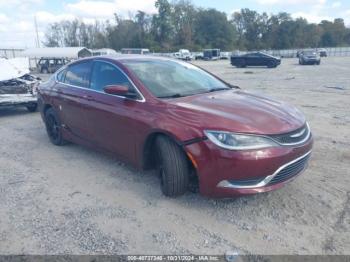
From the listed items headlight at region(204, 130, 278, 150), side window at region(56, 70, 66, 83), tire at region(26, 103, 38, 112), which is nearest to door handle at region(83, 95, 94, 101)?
side window at region(56, 70, 66, 83)

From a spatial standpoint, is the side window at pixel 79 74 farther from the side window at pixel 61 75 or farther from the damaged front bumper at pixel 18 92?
the damaged front bumper at pixel 18 92

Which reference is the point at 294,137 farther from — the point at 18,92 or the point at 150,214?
the point at 18,92

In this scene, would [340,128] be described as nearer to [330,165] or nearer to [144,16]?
[330,165]

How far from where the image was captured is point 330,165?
456 cm

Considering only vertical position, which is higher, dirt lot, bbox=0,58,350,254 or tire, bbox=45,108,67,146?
tire, bbox=45,108,67,146

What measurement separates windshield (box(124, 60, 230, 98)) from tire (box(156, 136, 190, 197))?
0.67m

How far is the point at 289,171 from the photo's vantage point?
3.43m

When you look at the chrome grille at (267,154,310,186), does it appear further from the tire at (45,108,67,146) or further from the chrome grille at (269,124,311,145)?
the tire at (45,108,67,146)

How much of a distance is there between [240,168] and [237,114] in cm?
61

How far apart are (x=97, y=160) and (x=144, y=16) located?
92.1 meters

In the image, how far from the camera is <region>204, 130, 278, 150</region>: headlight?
3154mm

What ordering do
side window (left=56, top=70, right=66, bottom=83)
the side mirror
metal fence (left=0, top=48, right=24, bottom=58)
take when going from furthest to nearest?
metal fence (left=0, top=48, right=24, bottom=58)
side window (left=56, top=70, right=66, bottom=83)
the side mirror

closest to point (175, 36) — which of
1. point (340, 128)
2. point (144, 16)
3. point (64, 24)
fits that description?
point (144, 16)

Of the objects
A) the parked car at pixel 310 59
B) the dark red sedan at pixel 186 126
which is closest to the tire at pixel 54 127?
the dark red sedan at pixel 186 126
